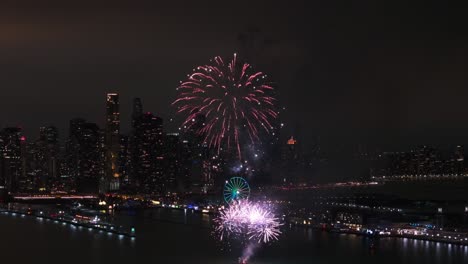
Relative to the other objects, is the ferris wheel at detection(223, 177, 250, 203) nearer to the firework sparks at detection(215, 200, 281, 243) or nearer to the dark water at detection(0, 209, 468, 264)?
the dark water at detection(0, 209, 468, 264)

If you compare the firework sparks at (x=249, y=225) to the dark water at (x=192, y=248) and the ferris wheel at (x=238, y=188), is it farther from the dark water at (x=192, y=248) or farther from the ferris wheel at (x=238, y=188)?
the ferris wheel at (x=238, y=188)

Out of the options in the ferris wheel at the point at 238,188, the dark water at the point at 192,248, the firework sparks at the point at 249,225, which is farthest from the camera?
the ferris wheel at the point at 238,188

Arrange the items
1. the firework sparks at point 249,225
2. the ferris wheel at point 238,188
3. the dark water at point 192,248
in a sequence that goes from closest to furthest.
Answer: the dark water at point 192,248, the firework sparks at point 249,225, the ferris wheel at point 238,188

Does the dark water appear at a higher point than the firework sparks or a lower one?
lower

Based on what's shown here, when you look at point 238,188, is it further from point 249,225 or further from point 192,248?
point 192,248

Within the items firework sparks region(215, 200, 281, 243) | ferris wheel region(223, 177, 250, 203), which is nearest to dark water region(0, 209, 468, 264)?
firework sparks region(215, 200, 281, 243)

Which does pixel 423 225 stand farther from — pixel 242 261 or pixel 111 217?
pixel 111 217

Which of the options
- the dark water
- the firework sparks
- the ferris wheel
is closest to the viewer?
the dark water

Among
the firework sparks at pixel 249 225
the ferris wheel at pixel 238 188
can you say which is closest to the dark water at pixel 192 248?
the firework sparks at pixel 249 225

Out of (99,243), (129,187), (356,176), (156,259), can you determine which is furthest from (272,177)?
(156,259)
